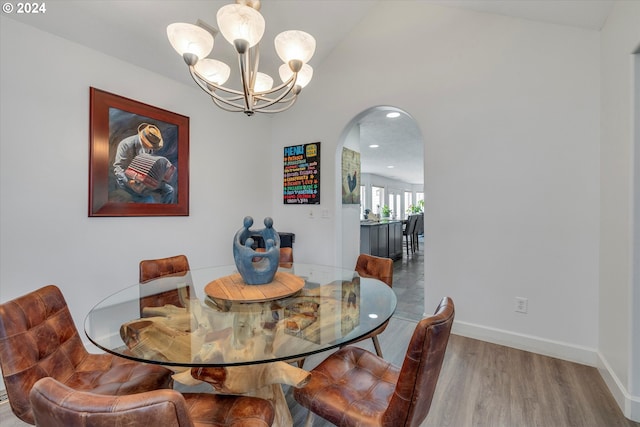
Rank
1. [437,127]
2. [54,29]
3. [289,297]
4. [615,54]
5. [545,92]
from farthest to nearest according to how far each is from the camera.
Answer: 1. [437,127]
2. [545,92]
3. [54,29]
4. [615,54]
5. [289,297]

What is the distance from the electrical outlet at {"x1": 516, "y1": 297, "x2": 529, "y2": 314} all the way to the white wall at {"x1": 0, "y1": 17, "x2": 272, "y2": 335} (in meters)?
3.00

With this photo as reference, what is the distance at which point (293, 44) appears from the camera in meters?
1.46

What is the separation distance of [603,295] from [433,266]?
1135mm

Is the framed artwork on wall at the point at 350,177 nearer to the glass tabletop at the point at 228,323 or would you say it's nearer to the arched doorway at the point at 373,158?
the arched doorway at the point at 373,158

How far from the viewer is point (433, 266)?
2619 mm

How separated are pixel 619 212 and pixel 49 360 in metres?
3.04

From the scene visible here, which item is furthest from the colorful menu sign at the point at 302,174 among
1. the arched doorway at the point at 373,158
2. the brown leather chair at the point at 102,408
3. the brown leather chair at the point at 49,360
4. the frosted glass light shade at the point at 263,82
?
the brown leather chair at the point at 102,408

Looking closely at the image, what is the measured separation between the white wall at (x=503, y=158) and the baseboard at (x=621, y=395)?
240mm

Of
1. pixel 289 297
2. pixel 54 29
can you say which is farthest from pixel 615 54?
pixel 54 29

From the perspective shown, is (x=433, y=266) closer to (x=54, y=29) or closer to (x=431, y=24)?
(x=431, y=24)

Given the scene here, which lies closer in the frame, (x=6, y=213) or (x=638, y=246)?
(x=638, y=246)

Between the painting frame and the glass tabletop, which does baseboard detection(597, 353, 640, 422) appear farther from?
the painting frame

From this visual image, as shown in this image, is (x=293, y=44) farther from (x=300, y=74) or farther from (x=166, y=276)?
(x=166, y=276)

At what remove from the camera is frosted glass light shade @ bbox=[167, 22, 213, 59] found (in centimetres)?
140
